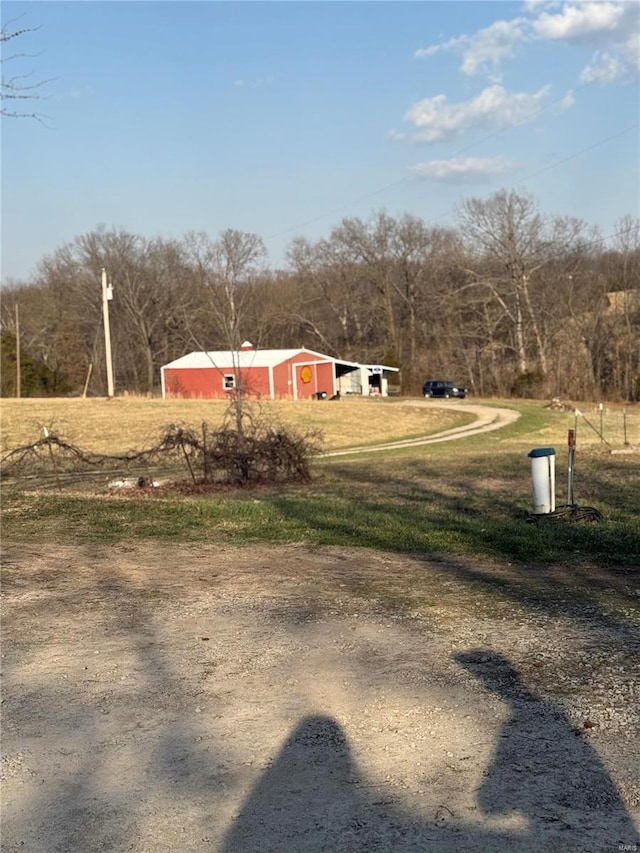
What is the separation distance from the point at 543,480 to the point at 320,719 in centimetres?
728

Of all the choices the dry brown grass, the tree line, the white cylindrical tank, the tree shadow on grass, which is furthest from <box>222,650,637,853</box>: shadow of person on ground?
the tree line

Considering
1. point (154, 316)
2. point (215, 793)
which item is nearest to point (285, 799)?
point (215, 793)

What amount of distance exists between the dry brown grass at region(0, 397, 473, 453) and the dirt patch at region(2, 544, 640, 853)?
24.8 meters

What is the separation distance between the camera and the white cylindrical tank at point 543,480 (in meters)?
10.9

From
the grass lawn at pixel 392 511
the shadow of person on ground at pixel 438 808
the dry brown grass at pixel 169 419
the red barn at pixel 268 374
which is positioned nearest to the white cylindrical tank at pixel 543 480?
the grass lawn at pixel 392 511

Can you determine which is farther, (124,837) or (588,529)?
(588,529)

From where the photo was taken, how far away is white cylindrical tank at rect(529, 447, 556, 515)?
10.9 meters

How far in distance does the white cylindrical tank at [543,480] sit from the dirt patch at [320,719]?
161 inches

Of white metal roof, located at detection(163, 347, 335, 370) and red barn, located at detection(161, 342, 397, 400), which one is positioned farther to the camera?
red barn, located at detection(161, 342, 397, 400)

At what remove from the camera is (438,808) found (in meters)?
3.32

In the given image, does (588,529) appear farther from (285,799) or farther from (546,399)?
(546,399)

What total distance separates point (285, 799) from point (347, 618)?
2.47 m

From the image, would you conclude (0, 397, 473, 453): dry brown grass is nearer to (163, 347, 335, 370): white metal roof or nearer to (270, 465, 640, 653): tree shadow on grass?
(163, 347, 335, 370): white metal roof

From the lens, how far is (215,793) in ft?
11.6
